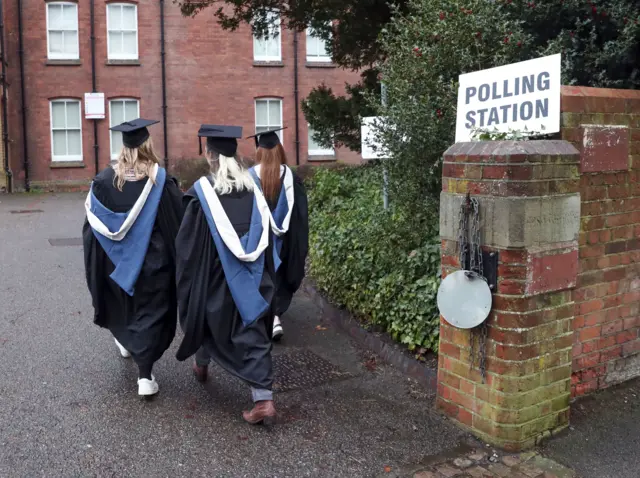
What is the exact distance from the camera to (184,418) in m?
4.31

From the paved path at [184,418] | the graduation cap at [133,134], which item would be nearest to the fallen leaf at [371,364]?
the paved path at [184,418]

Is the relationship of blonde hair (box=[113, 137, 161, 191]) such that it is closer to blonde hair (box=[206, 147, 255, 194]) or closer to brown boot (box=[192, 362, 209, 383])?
blonde hair (box=[206, 147, 255, 194])

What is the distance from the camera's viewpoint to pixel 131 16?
23.8 metres

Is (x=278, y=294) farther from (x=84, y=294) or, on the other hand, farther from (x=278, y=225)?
(x=84, y=294)

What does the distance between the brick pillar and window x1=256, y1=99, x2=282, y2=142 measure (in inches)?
850

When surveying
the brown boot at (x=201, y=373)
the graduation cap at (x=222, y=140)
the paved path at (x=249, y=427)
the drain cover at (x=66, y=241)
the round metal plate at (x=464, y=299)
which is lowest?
the paved path at (x=249, y=427)

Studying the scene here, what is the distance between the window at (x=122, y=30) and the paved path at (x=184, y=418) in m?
19.2

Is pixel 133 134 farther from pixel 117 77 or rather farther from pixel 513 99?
pixel 117 77

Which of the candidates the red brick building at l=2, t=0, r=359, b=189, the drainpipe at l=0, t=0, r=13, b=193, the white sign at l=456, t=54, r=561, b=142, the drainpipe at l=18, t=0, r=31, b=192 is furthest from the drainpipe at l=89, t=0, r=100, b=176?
the white sign at l=456, t=54, r=561, b=142

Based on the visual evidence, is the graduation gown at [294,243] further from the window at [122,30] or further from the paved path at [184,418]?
the window at [122,30]

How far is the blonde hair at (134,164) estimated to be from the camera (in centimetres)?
478

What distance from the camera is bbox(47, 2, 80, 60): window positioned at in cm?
2316

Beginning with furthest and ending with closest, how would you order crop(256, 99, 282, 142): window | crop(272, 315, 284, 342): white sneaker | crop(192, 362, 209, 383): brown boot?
crop(256, 99, 282, 142): window → crop(272, 315, 284, 342): white sneaker → crop(192, 362, 209, 383): brown boot

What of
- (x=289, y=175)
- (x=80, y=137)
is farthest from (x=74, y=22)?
(x=289, y=175)
